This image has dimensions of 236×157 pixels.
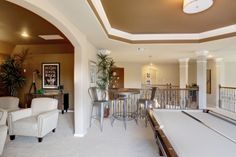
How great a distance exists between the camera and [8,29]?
446 centimetres

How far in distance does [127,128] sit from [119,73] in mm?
6581

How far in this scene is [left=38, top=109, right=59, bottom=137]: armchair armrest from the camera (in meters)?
3.48

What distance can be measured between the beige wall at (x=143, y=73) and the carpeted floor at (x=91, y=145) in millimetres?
6759

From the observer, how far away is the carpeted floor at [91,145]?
299cm

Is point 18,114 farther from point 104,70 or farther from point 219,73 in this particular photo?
point 219,73

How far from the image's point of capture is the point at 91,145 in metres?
3.39

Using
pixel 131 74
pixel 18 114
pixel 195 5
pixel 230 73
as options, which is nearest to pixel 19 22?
pixel 18 114

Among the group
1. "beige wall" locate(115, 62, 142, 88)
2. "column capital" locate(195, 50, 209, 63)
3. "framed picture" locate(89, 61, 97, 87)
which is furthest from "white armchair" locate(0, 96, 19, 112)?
"beige wall" locate(115, 62, 142, 88)

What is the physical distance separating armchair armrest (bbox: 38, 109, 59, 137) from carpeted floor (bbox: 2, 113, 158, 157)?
0.19m

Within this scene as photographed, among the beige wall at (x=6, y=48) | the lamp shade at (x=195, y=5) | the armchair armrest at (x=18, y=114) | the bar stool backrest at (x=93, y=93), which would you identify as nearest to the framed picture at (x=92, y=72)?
the bar stool backrest at (x=93, y=93)

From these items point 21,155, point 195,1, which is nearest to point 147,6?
point 195,1

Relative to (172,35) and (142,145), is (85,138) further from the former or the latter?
(172,35)

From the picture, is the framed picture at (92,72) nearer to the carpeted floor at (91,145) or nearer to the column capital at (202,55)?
the carpeted floor at (91,145)

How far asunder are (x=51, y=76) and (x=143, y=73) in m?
6.45
